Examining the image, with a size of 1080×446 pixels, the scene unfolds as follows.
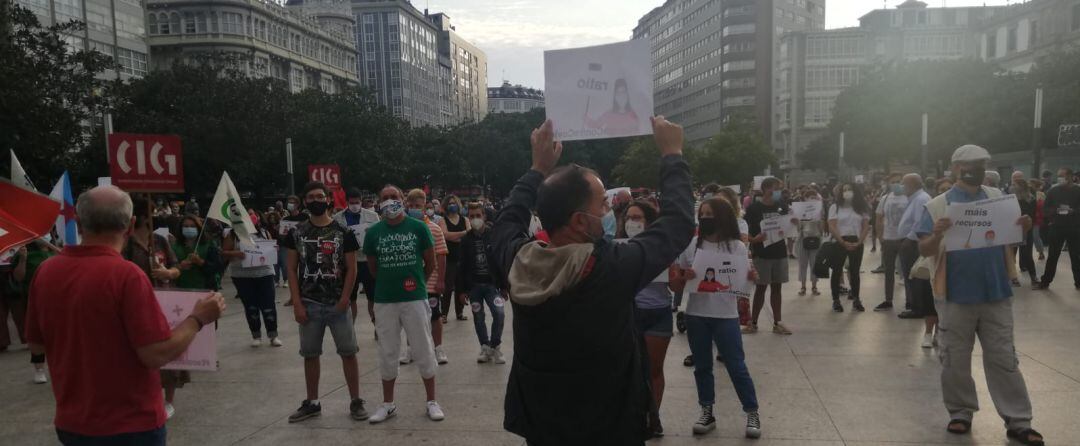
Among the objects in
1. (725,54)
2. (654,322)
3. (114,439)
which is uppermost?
(725,54)

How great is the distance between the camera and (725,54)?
9894cm

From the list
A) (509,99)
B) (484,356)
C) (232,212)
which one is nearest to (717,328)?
(484,356)

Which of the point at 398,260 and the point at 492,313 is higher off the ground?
the point at 398,260

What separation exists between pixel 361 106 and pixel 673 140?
40.2 m

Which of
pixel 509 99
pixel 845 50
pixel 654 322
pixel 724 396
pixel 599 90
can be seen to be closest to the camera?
pixel 599 90

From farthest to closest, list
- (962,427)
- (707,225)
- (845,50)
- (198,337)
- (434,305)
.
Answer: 1. (845,50)
2. (434,305)
3. (707,225)
4. (962,427)
5. (198,337)

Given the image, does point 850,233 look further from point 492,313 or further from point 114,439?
point 114,439

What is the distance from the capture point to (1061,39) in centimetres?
5412

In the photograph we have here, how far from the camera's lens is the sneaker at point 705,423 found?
5043 mm

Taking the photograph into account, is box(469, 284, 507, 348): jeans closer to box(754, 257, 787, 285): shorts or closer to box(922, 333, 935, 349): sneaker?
box(754, 257, 787, 285): shorts

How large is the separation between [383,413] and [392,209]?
5.31 feet

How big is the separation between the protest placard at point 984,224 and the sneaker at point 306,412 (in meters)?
4.86

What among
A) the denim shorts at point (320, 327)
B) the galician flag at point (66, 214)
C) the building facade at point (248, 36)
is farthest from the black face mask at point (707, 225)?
the building facade at point (248, 36)

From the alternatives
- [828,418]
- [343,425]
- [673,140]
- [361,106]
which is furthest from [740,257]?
[361,106]
